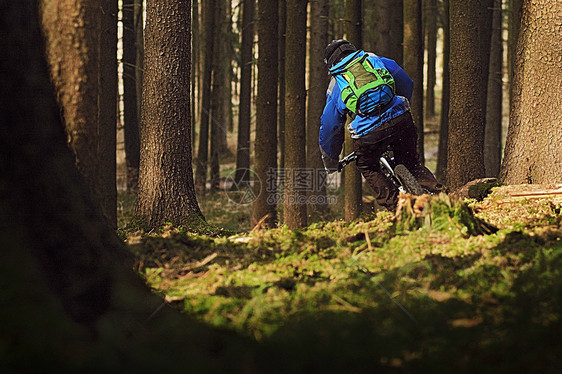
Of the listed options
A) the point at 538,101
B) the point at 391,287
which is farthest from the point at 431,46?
the point at 391,287

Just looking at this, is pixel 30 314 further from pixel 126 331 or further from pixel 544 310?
pixel 544 310

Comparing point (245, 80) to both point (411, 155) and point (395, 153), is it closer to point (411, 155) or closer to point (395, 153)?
point (395, 153)

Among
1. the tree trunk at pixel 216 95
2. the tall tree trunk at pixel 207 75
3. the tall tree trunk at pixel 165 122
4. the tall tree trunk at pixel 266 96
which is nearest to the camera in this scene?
the tall tree trunk at pixel 165 122

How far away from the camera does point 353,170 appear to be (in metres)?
11.2

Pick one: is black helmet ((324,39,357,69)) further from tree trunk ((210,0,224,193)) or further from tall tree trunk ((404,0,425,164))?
tree trunk ((210,0,224,193))

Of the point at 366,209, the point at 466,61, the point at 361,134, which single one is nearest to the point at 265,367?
the point at 361,134

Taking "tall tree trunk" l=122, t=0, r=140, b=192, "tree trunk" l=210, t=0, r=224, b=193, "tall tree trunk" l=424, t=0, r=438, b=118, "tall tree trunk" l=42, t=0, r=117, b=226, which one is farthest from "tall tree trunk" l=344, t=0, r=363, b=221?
"tall tree trunk" l=424, t=0, r=438, b=118

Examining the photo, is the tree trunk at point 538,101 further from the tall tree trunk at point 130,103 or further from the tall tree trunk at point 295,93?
the tall tree trunk at point 130,103

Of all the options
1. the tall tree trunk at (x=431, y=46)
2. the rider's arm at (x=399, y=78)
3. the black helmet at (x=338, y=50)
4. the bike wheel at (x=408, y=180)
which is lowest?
the bike wheel at (x=408, y=180)

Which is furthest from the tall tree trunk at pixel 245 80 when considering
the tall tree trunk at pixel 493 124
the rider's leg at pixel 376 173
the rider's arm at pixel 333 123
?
the rider's leg at pixel 376 173

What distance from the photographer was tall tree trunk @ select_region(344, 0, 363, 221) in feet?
35.8

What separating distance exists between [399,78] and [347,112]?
70cm

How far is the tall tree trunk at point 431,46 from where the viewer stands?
69.9ft

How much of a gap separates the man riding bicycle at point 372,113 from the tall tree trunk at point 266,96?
170 inches
